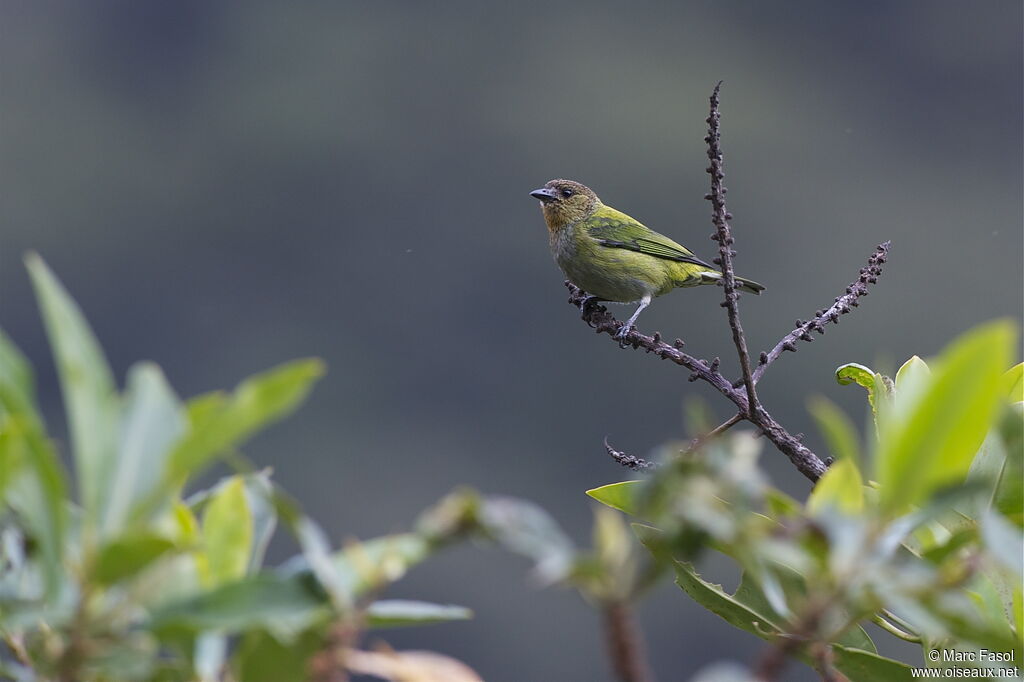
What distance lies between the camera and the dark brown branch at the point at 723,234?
1.85m

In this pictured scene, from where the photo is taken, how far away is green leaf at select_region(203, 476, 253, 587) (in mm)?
1100

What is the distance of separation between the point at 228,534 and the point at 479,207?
58.2 metres

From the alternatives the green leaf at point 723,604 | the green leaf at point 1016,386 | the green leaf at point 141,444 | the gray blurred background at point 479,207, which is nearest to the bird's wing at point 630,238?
the green leaf at point 1016,386

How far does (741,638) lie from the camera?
115ft

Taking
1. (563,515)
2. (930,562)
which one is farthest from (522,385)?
(930,562)

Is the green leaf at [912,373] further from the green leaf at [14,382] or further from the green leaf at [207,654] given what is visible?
the green leaf at [14,382]

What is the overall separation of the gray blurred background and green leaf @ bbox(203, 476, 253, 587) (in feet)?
120

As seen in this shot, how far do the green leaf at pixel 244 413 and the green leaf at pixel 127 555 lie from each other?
57mm

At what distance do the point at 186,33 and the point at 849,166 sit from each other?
33505 millimetres

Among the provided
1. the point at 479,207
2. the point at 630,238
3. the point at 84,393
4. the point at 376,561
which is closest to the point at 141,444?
the point at 84,393

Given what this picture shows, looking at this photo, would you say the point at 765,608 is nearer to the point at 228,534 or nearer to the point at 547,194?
the point at 228,534

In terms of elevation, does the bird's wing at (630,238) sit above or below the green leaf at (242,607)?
below

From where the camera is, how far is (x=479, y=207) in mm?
59000

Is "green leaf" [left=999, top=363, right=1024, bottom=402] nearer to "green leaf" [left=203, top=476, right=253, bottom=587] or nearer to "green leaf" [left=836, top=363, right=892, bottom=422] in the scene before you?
"green leaf" [left=836, top=363, right=892, bottom=422]
